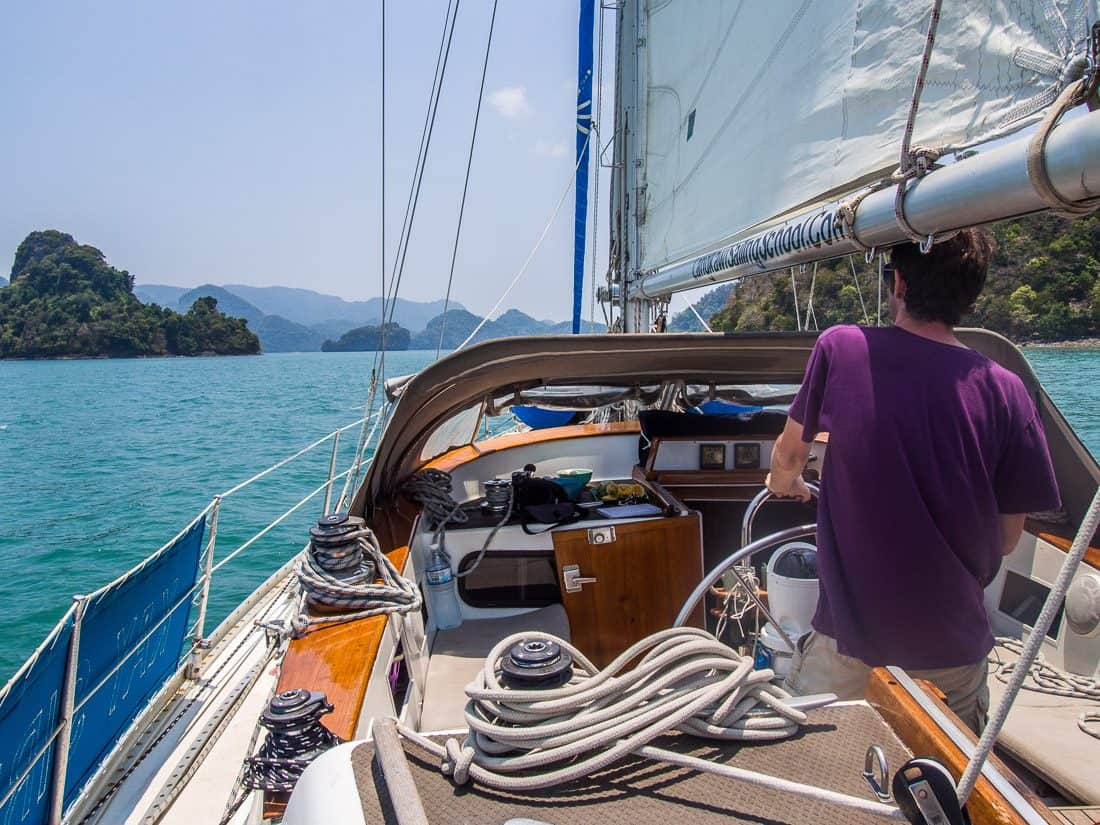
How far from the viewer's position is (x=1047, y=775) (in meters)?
1.51

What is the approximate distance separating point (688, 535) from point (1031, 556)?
1.33 m

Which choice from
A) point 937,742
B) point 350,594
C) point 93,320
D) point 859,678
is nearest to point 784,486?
point 859,678

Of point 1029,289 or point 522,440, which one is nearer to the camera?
point 522,440

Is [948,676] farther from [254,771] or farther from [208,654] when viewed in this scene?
Result: [208,654]

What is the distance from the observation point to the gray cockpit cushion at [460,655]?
2484 mm

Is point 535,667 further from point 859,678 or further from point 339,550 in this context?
point 339,550

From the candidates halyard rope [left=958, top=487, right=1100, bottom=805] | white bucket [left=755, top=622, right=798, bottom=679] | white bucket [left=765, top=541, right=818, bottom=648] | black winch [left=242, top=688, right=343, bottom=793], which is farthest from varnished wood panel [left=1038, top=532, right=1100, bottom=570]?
black winch [left=242, top=688, right=343, bottom=793]

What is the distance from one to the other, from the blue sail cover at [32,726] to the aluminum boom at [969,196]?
99.6 inches

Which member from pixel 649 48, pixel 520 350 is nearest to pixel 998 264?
pixel 649 48

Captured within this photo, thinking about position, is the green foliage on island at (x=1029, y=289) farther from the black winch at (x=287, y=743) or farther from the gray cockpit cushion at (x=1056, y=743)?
the black winch at (x=287, y=743)

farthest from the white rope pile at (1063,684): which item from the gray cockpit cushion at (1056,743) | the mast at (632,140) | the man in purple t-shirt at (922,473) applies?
the mast at (632,140)

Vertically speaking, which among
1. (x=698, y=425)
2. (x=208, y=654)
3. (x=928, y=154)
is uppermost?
(x=928, y=154)

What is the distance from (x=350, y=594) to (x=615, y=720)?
1346 mm

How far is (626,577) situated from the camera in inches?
125
